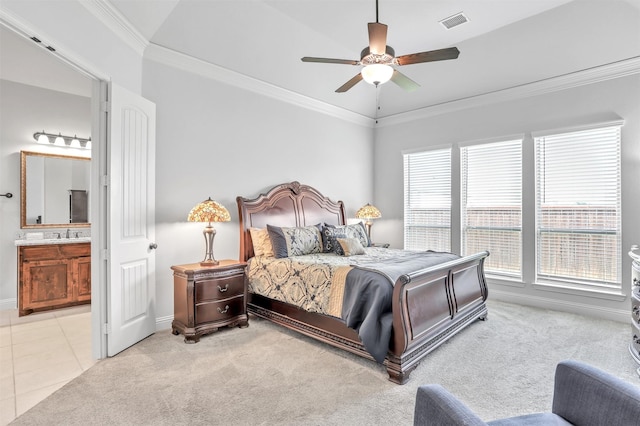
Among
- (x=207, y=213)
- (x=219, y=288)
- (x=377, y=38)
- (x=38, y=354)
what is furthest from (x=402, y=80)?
(x=38, y=354)

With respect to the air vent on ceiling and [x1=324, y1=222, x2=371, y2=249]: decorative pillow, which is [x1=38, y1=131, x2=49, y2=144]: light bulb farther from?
the air vent on ceiling

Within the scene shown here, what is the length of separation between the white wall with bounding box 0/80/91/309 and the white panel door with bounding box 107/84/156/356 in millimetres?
2576

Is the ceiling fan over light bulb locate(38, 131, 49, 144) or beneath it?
over

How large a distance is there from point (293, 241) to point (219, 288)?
1096mm

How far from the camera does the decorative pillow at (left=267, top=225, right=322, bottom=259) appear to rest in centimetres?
407

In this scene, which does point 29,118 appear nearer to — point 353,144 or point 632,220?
point 353,144

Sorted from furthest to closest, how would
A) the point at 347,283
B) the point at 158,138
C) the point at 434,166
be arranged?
the point at 434,166
the point at 158,138
the point at 347,283

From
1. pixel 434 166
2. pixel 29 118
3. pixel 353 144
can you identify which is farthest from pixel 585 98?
pixel 29 118

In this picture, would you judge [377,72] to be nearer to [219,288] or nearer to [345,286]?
[345,286]

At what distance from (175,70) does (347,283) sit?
312 centimetres

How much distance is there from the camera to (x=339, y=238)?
441 cm

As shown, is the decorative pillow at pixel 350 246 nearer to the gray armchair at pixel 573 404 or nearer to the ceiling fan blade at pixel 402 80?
the ceiling fan blade at pixel 402 80

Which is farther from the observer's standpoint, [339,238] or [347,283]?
[339,238]

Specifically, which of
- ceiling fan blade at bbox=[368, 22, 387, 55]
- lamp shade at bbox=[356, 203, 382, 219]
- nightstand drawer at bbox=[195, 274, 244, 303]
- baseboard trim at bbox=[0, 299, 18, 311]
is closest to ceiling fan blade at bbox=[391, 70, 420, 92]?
ceiling fan blade at bbox=[368, 22, 387, 55]
